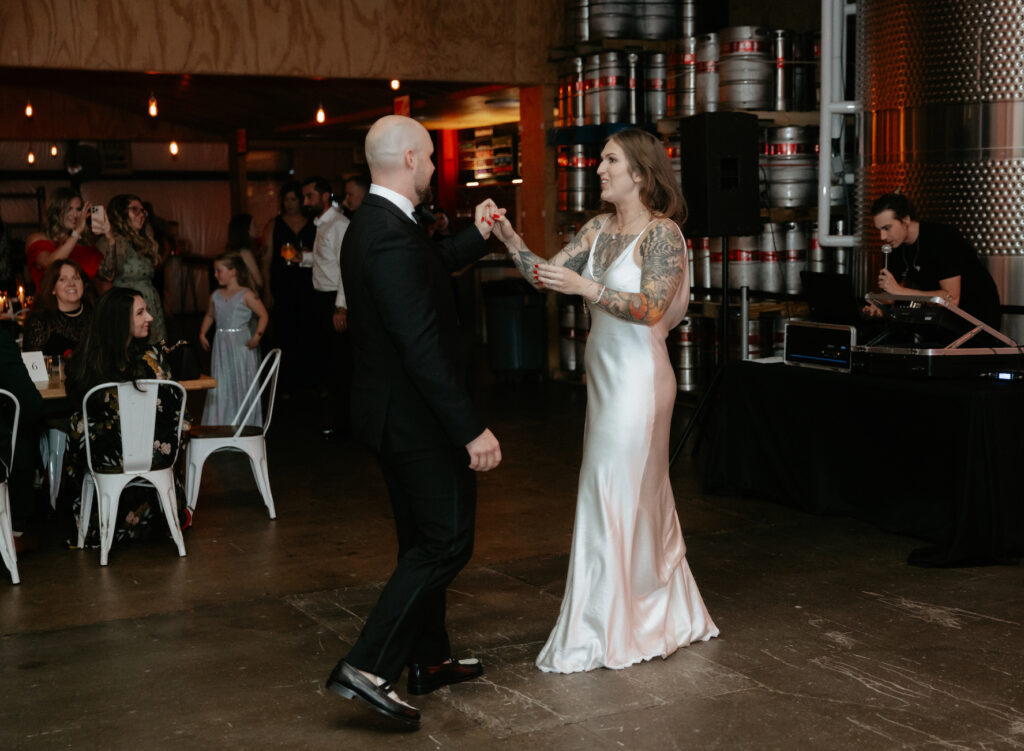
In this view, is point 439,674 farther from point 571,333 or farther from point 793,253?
point 571,333

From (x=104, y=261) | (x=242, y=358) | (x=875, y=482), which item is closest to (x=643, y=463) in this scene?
(x=875, y=482)

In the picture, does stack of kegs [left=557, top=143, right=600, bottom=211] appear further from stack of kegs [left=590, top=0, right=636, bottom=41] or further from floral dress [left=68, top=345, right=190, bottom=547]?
floral dress [left=68, top=345, right=190, bottom=547]

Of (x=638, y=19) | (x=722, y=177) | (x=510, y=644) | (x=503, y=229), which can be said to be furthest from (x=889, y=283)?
(x=638, y=19)

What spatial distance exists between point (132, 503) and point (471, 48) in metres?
5.51

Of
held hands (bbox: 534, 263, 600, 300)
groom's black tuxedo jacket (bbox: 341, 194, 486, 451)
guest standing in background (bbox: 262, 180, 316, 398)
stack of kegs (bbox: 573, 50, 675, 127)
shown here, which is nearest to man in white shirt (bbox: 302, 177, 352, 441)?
guest standing in background (bbox: 262, 180, 316, 398)

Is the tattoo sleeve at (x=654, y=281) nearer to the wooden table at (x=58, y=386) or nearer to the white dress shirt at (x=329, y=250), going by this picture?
the wooden table at (x=58, y=386)

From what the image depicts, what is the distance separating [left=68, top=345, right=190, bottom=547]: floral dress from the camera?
4980mm

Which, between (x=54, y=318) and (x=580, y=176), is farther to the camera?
(x=580, y=176)

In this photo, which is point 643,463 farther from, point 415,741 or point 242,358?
point 242,358

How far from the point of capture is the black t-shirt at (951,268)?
5199 millimetres

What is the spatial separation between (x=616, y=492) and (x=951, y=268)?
2.29 meters

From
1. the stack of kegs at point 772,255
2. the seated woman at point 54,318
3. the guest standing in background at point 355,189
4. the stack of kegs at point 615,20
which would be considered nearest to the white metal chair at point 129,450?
the seated woman at point 54,318

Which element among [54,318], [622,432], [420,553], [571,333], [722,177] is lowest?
[420,553]

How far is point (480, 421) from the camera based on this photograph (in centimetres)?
320
